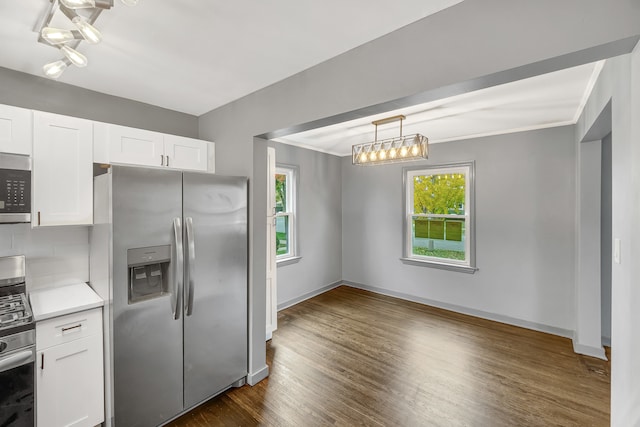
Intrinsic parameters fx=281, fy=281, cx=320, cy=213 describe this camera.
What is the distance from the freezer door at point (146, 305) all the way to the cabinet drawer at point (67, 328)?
0.22 meters

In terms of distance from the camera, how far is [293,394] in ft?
7.54

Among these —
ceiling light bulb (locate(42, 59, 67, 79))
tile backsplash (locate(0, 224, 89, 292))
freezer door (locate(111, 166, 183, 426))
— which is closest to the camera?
ceiling light bulb (locate(42, 59, 67, 79))

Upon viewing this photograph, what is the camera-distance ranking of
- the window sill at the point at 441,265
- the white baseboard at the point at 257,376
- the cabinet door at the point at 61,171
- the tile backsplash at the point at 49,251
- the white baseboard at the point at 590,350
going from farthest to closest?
the window sill at the point at 441,265
the white baseboard at the point at 590,350
the white baseboard at the point at 257,376
the tile backsplash at the point at 49,251
the cabinet door at the point at 61,171

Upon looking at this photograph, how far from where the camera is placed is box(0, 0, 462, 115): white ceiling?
138 cm

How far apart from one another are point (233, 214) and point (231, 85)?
1.03 meters

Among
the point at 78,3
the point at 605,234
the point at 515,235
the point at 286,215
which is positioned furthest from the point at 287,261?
the point at 605,234

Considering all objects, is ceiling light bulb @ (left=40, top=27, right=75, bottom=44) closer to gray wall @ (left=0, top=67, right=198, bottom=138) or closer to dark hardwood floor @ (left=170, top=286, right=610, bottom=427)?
gray wall @ (left=0, top=67, right=198, bottom=138)

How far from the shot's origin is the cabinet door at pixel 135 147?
7.22ft

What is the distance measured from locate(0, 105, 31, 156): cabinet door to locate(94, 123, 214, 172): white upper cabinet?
358mm

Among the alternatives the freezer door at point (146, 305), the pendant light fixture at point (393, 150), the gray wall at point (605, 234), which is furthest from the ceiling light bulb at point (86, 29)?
the gray wall at point (605, 234)

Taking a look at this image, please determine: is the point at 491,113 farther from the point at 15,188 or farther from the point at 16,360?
the point at 16,360

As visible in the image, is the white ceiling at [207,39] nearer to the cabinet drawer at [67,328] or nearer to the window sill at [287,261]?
the cabinet drawer at [67,328]

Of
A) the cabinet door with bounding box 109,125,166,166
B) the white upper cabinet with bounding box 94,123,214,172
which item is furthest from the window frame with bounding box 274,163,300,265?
the cabinet door with bounding box 109,125,166,166

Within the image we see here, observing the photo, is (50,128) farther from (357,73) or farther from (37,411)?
(357,73)
